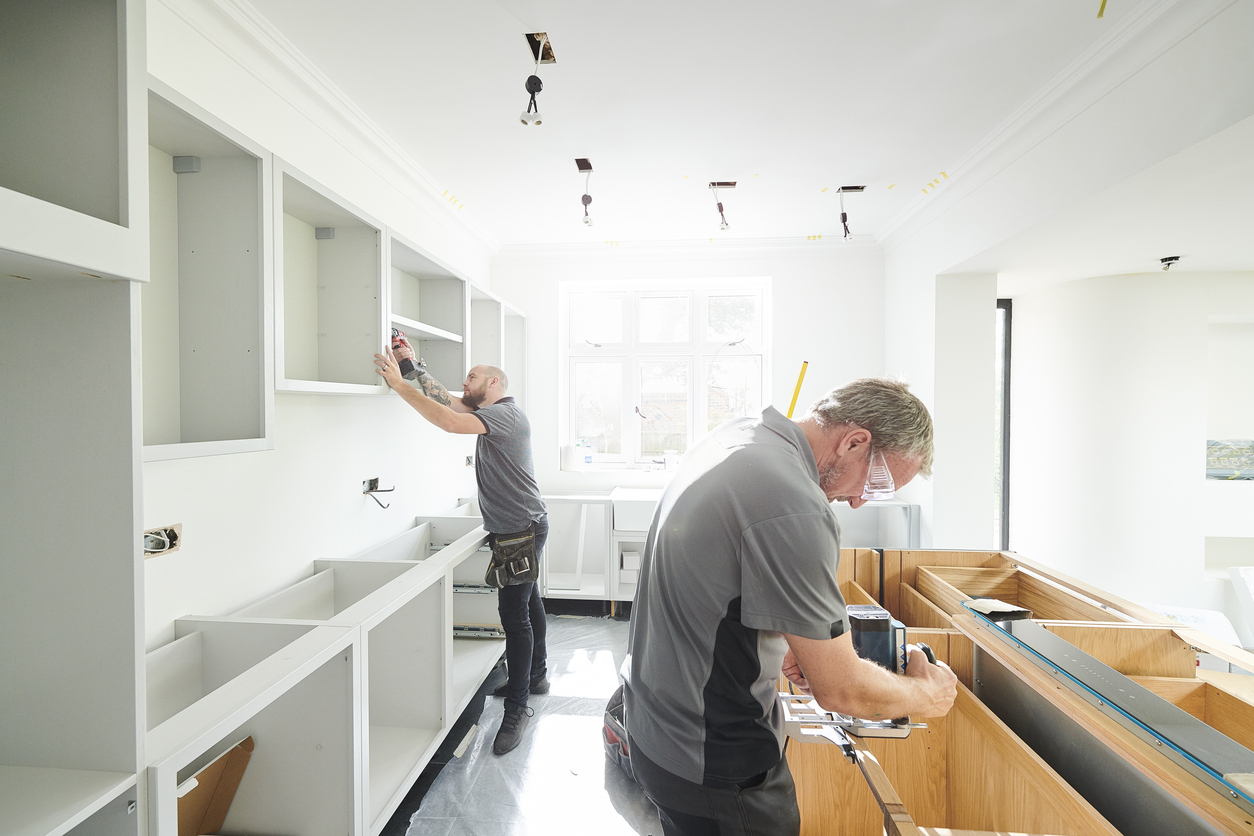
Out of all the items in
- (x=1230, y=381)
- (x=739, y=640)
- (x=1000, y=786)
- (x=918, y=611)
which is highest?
(x=1230, y=381)

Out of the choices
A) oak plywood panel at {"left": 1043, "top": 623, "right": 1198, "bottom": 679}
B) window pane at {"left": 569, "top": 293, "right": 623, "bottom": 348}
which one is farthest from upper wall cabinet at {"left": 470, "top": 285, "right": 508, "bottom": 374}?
oak plywood panel at {"left": 1043, "top": 623, "right": 1198, "bottom": 679}

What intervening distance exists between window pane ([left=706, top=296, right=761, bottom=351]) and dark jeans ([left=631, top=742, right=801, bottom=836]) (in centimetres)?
357

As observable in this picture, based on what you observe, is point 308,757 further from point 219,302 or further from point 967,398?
point 967,398

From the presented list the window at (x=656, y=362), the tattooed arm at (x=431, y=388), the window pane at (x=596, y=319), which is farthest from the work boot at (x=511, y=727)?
the window pane at (x=596, y=319)

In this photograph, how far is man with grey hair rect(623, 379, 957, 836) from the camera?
0.89 metres

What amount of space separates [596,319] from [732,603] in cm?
369

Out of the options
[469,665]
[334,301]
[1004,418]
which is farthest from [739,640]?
[1004,418]

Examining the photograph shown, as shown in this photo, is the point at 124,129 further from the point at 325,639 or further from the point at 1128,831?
the point at 1128,831

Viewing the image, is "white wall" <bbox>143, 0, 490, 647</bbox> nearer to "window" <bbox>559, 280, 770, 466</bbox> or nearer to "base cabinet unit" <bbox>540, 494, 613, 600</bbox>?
"base cabinet unit" <bbox>540, 494, 613, 600</bbox>

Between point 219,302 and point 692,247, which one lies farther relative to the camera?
point 692,247

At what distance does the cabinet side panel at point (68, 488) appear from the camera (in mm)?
758

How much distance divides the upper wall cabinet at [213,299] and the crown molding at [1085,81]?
2.57 meters

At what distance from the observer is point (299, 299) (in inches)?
76.1

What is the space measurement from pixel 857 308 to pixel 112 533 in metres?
4.16
